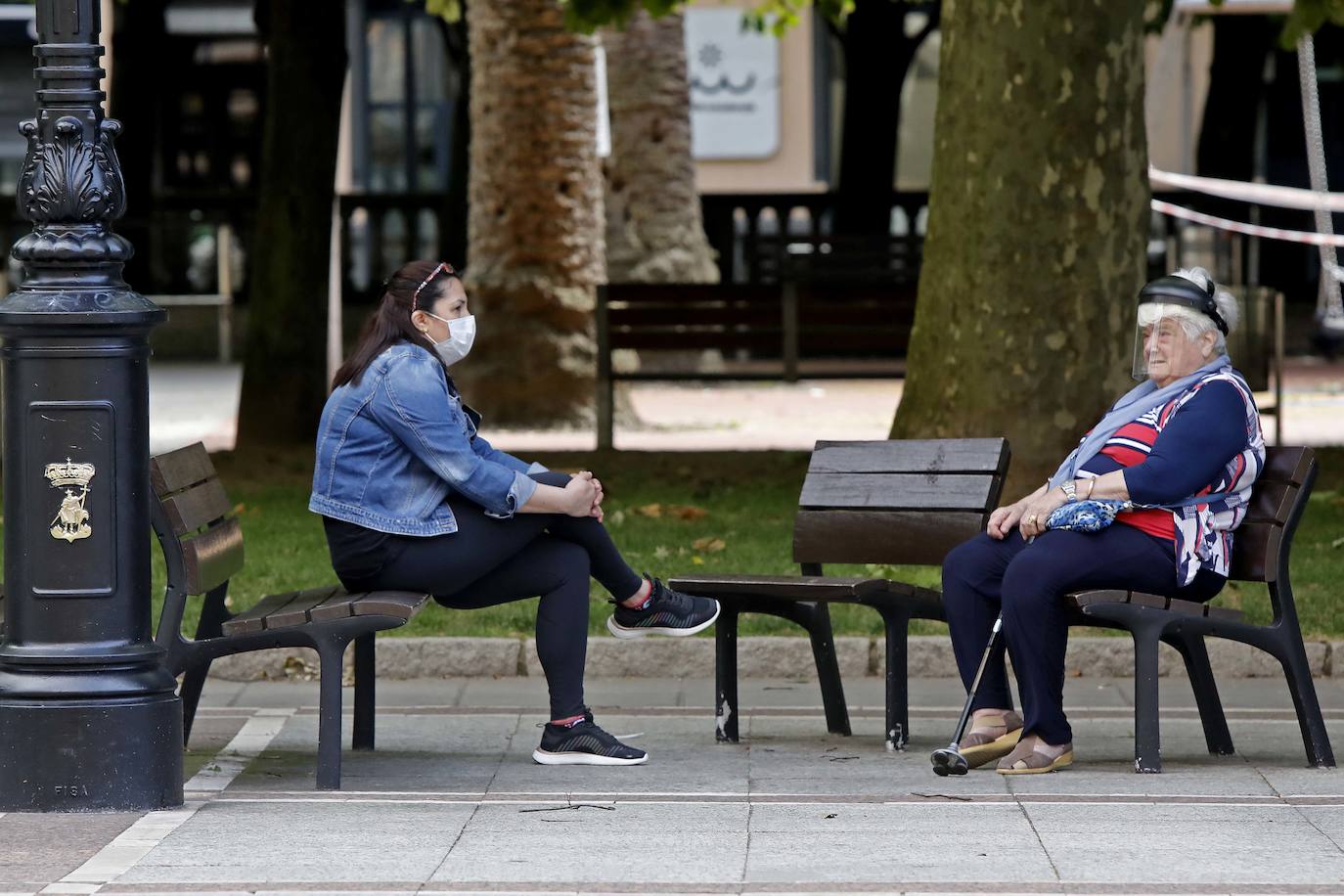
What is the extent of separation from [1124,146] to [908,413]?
1474 millimetres

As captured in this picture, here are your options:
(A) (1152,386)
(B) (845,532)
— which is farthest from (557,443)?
(A) (1152,386)

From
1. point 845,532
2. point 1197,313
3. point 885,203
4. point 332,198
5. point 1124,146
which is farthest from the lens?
point 885,203

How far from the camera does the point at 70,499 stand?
5812 mm

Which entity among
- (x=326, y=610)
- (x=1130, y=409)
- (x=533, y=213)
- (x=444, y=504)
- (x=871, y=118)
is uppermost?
(x=871, y=118)

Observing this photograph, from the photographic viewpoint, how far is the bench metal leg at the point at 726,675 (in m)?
6.94

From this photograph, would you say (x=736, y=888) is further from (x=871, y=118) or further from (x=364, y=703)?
(x=871, y=118)

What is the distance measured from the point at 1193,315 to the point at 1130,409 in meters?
0.32

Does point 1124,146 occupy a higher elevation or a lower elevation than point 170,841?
higher

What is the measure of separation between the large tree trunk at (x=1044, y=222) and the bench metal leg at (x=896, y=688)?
3156mm

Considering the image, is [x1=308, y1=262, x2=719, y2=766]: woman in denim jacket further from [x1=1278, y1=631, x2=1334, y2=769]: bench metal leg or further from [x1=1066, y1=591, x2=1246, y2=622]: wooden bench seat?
[x1=1278, y1=631, x2=1334, y2=769]: bench metal leg

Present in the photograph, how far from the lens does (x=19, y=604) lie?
585 cm

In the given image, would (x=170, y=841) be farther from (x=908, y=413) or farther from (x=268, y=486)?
(x=268, y=486)

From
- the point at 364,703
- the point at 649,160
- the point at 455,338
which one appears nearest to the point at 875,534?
the point at 455,338

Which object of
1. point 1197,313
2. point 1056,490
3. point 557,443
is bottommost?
point 557,443
